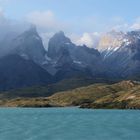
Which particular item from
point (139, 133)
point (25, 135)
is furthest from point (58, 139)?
point (139, 133)

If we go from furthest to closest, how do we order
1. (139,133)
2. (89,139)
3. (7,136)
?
(139,133)
(7,136)
(89,139)

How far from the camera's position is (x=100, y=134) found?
150 meters

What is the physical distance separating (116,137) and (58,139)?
767 inches

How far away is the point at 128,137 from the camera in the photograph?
5546 inches

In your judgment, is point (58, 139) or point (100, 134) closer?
point (58, 139)

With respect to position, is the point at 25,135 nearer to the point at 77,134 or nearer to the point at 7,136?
the point at 7,136

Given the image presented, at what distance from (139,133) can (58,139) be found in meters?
34.0

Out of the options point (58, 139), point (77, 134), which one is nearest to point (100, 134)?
point (77, 134)

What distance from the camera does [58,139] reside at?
136 meters

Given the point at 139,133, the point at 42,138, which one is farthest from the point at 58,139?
the point at 139,133

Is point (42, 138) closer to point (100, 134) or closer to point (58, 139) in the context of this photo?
point (58, 139)

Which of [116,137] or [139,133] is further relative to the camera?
[139,133]

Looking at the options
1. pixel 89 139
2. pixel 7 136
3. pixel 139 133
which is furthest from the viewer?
pixel 139 133

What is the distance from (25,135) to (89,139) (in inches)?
954
